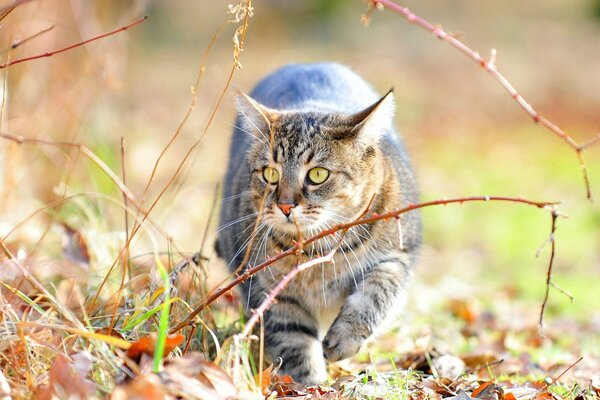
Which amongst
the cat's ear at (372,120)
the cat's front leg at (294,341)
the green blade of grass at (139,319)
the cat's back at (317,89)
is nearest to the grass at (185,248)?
the green blade of grass at (139,319)

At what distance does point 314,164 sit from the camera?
270 centimetres

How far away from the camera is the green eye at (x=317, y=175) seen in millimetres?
2699

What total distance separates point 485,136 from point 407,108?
129 cm

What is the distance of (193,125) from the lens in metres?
9.02

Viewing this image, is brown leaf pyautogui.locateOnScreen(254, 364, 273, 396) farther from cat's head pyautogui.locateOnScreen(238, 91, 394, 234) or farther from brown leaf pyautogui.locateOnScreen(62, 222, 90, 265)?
brown leaf pyautogui.locateOnScreen(62, 222, 90, 265)

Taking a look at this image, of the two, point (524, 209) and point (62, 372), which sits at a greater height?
point (62, 372)

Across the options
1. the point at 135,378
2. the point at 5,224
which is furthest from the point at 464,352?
the point at 5,224

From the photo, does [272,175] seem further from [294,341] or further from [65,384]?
[65,384]

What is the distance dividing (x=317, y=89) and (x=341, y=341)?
4.63 feet

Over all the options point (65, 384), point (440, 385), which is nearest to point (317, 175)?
point (440, 385)

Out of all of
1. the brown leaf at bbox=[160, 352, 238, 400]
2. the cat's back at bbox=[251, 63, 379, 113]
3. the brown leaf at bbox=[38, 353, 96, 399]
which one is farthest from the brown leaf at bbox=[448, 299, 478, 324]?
the brown leaf at bbox=[38, 353, 96, 399]

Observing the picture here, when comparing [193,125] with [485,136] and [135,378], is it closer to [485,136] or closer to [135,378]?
[485,136]

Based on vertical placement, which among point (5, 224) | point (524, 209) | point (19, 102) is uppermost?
point (19, 102)

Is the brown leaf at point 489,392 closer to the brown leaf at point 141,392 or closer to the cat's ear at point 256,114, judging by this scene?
the brown leaf at point 141,392
